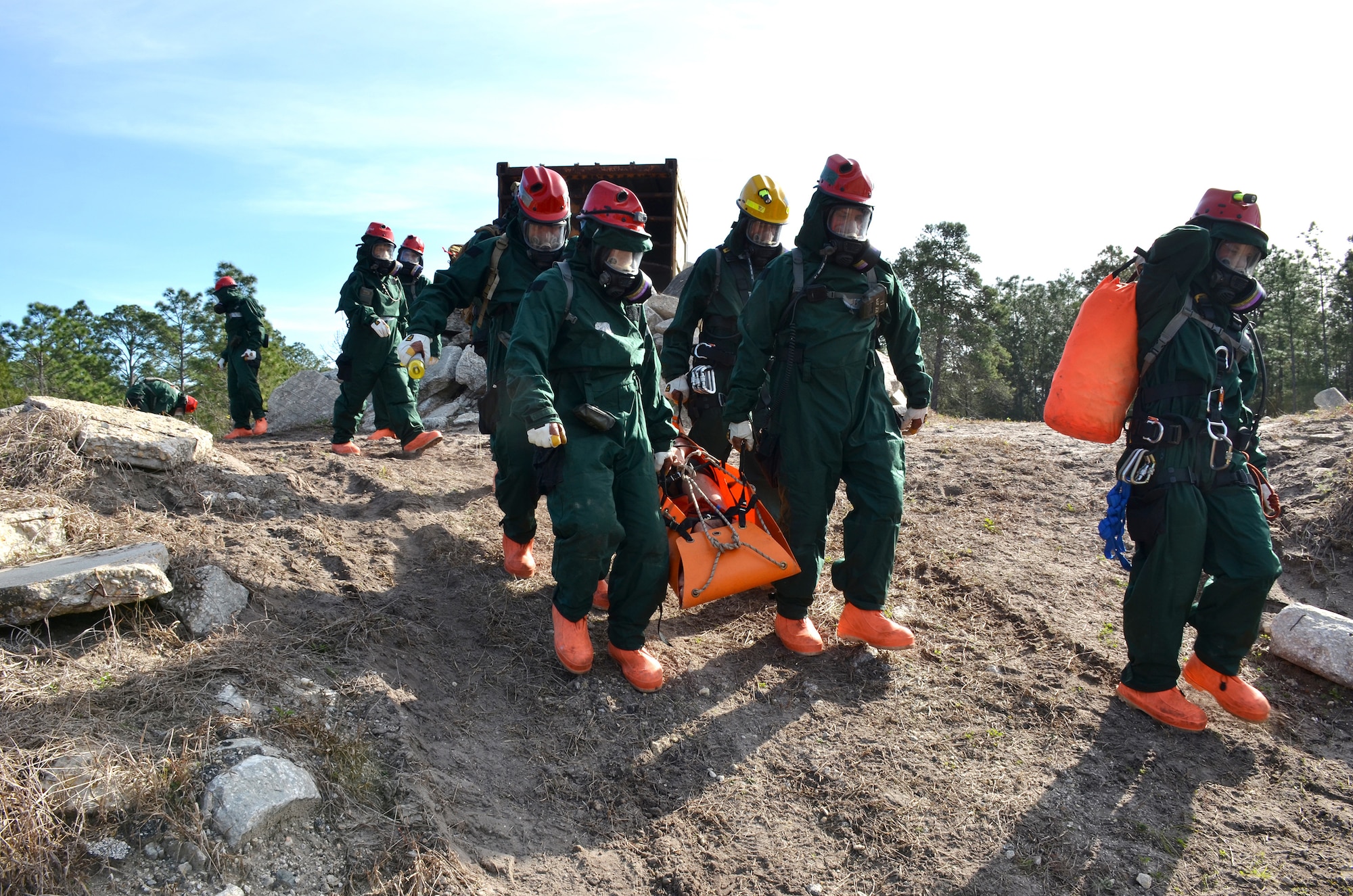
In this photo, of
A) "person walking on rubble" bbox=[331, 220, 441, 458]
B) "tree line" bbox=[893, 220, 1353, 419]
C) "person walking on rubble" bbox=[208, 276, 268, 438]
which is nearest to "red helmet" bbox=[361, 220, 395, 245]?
"person walking on rubble" bbox=[331, 220, 441, 458]

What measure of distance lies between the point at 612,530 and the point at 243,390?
8.26 metres

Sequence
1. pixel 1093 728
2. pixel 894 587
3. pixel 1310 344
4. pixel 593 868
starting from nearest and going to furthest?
pixel 593 868 → pixel 1093 728 → pixel 894 587 → pixel 1310 344

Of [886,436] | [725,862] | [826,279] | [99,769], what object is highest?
[826,279]

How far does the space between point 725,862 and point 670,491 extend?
171 cm

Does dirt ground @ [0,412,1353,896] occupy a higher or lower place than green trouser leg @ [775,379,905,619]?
A: lower

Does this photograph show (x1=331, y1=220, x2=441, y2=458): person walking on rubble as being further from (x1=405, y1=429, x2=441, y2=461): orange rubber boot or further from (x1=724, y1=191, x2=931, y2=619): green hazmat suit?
(x1=724, y1=191, x2=931, y2=619): green hazmat suit

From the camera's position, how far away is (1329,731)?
3666 mm

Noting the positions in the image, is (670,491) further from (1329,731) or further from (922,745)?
(1329,731)

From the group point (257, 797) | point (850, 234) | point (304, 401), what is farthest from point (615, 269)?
point (304, 401)

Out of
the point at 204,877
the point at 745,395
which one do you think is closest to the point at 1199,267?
the point at 745,395

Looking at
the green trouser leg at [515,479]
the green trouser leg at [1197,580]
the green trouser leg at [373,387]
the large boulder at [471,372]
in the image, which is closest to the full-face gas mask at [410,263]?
the green trouser leg at [373,387]

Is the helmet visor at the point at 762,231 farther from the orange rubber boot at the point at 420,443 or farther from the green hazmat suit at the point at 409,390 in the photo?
the orange rubber boot at the point at 420,443

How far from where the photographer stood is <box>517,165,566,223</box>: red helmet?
14.9 feet

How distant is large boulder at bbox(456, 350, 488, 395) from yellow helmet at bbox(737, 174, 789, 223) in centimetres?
730
